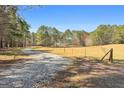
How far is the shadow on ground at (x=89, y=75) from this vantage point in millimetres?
3869

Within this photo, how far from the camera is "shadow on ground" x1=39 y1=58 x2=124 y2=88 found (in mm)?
3869

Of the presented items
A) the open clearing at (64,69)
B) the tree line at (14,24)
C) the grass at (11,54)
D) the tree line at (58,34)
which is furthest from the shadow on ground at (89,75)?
the grass at (11,54)

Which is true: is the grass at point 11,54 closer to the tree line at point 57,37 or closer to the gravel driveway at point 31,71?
the gravel driveway at point 31,71

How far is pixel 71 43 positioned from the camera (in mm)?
4453

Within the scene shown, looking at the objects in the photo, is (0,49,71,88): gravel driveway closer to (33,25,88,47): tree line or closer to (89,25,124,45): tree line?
(33,25,88,47): tree line

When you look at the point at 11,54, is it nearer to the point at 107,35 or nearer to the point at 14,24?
the point at 14,24

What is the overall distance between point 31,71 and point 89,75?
1024mm

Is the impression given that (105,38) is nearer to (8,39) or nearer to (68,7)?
(68,7)

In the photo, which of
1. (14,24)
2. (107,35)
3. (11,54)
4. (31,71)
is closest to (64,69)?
(31,71)

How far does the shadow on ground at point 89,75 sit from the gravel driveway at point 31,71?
0.18 meters

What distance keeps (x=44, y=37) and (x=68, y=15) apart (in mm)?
599

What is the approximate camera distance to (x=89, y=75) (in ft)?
14.2

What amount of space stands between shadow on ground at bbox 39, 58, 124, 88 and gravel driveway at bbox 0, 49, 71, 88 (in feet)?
0.60
